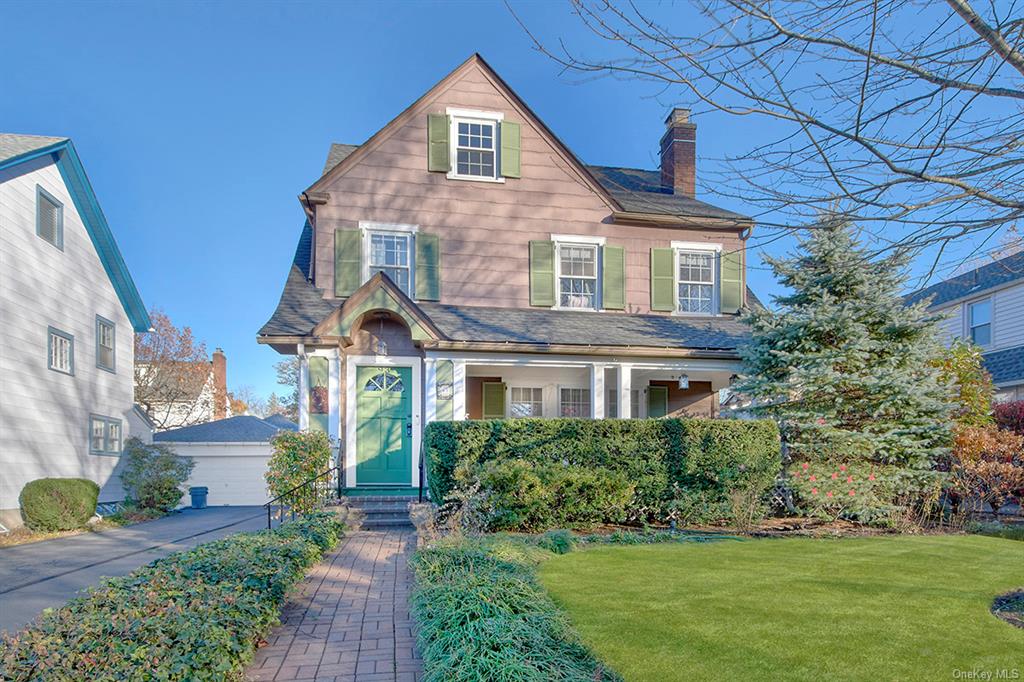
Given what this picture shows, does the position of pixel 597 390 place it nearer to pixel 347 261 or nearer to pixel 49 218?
pixel 347 261

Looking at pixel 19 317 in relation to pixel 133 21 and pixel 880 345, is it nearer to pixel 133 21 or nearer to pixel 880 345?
pixel 133 21

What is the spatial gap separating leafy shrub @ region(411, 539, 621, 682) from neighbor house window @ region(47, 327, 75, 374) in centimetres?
1216

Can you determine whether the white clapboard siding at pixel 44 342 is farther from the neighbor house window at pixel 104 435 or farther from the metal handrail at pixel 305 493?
the metal handrail at pixel 305 493

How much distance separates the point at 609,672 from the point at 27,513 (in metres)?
12.9

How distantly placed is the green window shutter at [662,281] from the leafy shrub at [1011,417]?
6855mm

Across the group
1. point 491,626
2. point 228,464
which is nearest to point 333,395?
point 491,626

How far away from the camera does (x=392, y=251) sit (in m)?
12.2

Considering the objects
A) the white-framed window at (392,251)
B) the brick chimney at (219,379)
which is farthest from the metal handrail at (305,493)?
the brick chimney at (219,379)

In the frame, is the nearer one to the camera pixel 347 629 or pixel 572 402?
pixel 347 629

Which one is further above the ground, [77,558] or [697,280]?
[697,280]

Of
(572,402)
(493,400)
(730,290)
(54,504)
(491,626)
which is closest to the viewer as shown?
(491,626)

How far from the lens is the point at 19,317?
11.7 meters

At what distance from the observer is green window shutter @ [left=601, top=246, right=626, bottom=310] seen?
42.0ft

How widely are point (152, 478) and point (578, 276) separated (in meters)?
12.3
